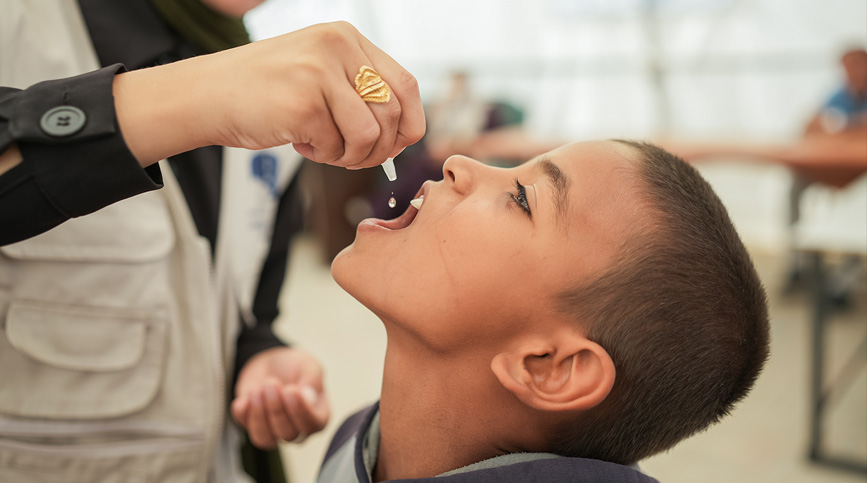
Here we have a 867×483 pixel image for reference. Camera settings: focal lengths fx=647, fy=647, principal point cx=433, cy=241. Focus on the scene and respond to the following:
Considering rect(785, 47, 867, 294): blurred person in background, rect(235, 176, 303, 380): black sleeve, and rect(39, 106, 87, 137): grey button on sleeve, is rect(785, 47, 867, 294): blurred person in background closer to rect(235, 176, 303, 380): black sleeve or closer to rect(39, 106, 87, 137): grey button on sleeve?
rect(235, 176, 303, 380): black sleeve

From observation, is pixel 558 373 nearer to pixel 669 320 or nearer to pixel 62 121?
pixel 669 320

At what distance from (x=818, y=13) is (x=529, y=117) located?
256cm

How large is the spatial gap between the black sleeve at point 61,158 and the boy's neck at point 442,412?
48 cm

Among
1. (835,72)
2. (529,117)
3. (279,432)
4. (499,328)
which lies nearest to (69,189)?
(499,328)

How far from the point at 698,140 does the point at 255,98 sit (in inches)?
168

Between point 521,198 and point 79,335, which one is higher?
point 521,198

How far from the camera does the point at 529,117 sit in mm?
6512

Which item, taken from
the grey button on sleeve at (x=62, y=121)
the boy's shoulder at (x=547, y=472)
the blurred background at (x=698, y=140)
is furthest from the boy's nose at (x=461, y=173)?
the blurred background at (x=698, y=140)

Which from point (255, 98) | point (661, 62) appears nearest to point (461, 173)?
point (255, 98)

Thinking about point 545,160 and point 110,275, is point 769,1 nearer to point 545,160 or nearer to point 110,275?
point 545,160

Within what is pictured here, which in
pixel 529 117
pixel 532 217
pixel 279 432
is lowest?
pixel 529 117

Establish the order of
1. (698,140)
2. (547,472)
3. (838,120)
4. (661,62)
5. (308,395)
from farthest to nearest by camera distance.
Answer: (661,62)
(838,120)
(698,140)
(308,395)
(547,472)

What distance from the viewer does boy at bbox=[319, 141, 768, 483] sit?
0.86 meters

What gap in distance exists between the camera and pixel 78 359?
1049 mm
